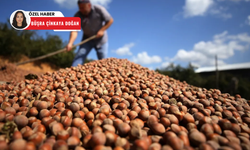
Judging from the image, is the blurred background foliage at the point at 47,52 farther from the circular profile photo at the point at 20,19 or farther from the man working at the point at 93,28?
→ the circular profile photo at the point at 20,19

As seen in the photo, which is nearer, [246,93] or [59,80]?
[59,80]

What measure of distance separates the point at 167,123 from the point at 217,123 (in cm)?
46

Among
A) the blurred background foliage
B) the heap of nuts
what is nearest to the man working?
the heap of nuts

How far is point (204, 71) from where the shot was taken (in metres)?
24.8

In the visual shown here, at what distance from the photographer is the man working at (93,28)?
5.02 m

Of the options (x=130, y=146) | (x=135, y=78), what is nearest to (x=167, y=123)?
(x=130, y=146)

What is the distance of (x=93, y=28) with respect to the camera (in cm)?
524

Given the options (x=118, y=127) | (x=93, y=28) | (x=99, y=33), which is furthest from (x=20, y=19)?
(x=118, y=127)

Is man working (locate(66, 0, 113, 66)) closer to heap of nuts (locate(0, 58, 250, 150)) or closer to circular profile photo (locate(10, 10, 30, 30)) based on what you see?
circular profile photo (locate(10, 10, 30, 30))

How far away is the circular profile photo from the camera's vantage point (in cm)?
412

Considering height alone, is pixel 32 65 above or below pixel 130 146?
above

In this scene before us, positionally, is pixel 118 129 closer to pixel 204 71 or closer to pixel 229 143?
pixel 229 143

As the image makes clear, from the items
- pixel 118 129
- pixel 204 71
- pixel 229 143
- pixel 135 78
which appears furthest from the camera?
pixel 204 71

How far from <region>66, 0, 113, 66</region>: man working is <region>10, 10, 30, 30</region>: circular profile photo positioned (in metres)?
1.34
